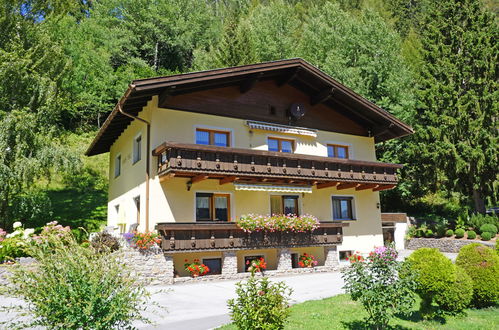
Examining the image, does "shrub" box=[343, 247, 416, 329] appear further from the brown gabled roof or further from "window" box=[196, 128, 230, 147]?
"window" box=[196, 128, 230, 147]

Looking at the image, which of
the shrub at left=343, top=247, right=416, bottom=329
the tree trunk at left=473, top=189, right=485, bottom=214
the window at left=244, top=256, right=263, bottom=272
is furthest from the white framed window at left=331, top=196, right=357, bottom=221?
the shrub at left=343, top=247, right=416, bottom=329

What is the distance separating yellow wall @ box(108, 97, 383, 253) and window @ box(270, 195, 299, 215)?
0.38 m

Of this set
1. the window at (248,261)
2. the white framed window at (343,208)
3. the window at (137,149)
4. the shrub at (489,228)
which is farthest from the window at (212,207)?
the shrub at (489,228)

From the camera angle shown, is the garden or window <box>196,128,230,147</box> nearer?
window <box>196,128,230,147</box>

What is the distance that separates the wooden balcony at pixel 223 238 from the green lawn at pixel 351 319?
5.43m

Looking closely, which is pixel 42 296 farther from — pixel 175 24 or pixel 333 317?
pixel 175 24

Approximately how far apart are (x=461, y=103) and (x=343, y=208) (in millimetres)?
12512

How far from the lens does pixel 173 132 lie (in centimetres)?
1578

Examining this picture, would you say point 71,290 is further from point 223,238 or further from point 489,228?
point 489,228

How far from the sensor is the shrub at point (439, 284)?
320 inches

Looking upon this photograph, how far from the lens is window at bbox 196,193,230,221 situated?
1588cm

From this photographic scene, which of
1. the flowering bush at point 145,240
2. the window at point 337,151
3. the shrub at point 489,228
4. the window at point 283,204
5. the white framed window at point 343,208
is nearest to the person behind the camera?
the flowering bush at point 145,240

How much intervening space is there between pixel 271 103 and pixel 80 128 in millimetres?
26076

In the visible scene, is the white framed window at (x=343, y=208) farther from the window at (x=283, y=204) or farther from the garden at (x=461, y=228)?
the garden at (x=461, y=228)
